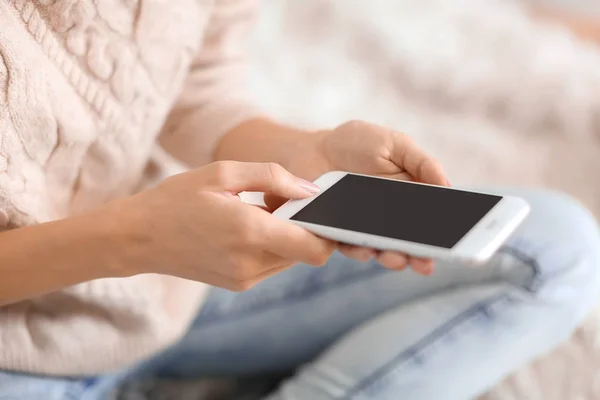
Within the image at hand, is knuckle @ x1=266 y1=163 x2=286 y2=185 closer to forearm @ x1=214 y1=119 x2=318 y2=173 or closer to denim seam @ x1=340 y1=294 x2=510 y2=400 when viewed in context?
forearm @ x1=214 y1=119 x2=318 y2=173

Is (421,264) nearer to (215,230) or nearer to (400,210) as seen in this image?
(400,210)

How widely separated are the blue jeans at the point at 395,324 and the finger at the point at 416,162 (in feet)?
0.61

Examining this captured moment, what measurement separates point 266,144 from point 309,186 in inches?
5.6

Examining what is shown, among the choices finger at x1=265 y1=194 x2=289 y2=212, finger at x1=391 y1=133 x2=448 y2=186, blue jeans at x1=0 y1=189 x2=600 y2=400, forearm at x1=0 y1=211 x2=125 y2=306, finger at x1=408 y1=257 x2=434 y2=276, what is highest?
finger at x1=391 y1=133 x2=448 y2=186

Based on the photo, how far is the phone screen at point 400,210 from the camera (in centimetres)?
43

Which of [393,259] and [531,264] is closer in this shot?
[393,259]

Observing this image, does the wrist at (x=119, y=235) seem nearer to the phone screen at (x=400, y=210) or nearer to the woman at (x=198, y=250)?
the woman at (x=198, y=250)

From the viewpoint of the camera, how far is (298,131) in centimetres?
60

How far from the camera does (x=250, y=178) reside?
16.7 inches

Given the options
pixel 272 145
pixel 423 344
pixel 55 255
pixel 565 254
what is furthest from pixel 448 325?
pixel 55 255

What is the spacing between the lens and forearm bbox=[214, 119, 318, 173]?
57 cm

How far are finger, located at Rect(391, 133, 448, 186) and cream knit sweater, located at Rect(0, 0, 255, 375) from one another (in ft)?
0.66

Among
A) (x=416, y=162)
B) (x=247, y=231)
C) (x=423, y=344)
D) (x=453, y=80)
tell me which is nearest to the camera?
(x=247, y=231)

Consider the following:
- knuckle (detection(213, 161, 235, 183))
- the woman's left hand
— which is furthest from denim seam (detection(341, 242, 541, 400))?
knuckle (detection(213, 161, 235, 183))
